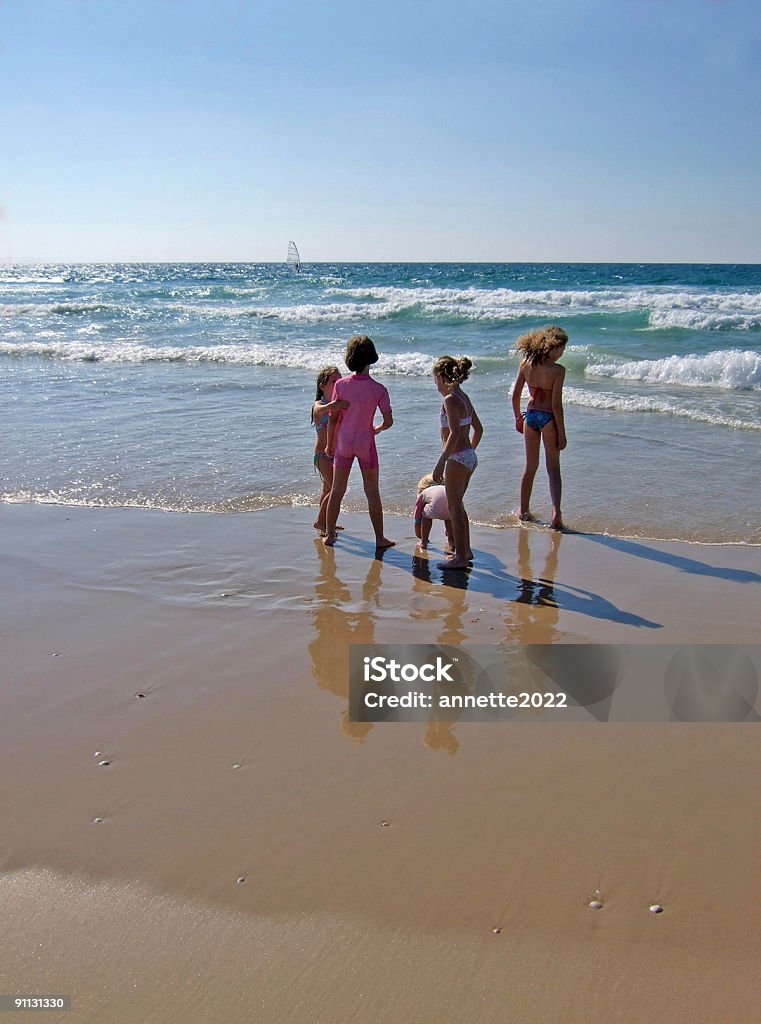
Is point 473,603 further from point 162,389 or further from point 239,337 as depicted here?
point 239,337

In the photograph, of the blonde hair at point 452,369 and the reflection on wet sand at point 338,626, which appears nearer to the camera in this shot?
the reflection on wet sand at point 338,626

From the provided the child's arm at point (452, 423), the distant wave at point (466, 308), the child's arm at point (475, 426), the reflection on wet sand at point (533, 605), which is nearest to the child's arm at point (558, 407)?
the reflection on wet sand at point (533, 605)

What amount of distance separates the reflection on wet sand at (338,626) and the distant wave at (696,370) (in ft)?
35.2

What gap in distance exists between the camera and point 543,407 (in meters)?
7.18

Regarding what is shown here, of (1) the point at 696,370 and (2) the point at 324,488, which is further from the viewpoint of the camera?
(1) the point at 696,370

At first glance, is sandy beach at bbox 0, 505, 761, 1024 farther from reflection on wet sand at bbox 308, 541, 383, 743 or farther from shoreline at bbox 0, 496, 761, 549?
shoreline at bbox 0, 496, 761, 549

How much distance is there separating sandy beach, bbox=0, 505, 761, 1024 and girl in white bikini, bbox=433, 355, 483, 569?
3.24 feet

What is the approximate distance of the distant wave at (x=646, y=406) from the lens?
35.9 ft

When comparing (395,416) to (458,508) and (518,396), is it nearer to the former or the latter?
(518,396)

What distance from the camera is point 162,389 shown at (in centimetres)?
1392

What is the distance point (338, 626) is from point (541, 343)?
3.40 meters

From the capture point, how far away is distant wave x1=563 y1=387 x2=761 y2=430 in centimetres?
1095

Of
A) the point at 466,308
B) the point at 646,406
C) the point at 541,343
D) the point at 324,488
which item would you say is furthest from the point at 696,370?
the point at 466,308

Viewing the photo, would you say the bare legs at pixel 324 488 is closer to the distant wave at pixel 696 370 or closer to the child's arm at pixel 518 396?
the child's arm at pixel 518 396
